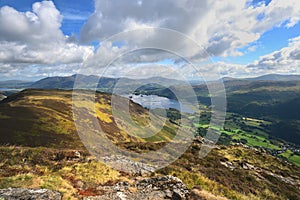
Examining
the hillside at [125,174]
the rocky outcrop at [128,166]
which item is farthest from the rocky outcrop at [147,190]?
the rocky outcrop at [128,166]

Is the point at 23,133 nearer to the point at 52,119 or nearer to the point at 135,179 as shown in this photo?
the point at 52,119

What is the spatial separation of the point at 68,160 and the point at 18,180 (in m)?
8.83

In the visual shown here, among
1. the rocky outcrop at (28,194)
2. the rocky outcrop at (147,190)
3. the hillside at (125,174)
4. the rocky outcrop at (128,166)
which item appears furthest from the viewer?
the rocky outcrop at (128,166)

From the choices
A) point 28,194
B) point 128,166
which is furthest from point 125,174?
point 28,194

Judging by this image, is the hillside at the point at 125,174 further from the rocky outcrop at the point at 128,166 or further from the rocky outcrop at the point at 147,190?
the rocky outcrop at the point at 128,166

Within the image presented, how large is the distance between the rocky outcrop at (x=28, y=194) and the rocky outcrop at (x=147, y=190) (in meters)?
2.15

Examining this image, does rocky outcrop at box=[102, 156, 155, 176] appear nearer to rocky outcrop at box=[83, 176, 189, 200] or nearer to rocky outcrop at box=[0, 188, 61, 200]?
rocky outcrop at box=[83, 176, 189, 200]

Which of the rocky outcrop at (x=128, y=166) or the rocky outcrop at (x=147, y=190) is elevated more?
the rocky outcrop at (x=147, y=190)

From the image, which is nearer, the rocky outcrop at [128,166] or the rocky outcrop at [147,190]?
the rocky outcrop at [147,190]

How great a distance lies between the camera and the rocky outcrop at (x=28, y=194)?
13.6 meters

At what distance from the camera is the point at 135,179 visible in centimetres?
2039

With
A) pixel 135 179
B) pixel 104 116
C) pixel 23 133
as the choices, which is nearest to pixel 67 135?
pixel 23 133

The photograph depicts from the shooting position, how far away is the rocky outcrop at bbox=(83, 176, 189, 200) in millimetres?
16078

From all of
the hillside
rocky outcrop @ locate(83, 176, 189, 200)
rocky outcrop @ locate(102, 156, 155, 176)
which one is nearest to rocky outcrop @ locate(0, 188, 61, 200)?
the hillside
